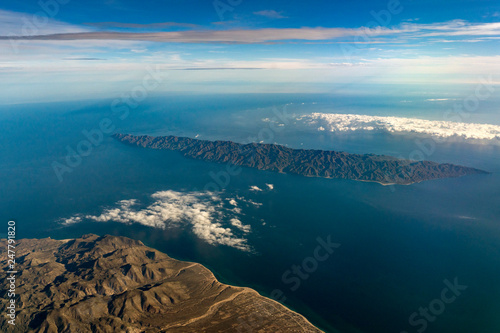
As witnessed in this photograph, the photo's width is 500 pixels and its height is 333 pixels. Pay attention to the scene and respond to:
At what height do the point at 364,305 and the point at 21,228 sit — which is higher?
the point at 21,228

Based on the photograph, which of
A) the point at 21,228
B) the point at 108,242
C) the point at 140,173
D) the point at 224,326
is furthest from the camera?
the point at 140,173

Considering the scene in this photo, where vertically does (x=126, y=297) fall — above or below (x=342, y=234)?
below

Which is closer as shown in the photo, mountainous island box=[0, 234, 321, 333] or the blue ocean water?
mountainous island box=[0, 234, 321, 333]

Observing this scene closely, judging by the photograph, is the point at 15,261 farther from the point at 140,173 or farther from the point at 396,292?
the point at 396,292

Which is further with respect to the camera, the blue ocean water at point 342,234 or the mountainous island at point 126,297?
the blue ocean water at point 342,234

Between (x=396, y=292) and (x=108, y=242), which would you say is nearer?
(x=396, y=292)

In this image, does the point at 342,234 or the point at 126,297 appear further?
the point at 342,234

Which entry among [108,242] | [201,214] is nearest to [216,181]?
[201,214]

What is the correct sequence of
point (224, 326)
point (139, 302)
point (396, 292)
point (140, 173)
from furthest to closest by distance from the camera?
point (140, 173) → point (396, 292) → point (139, 302) → point (224, 326)
